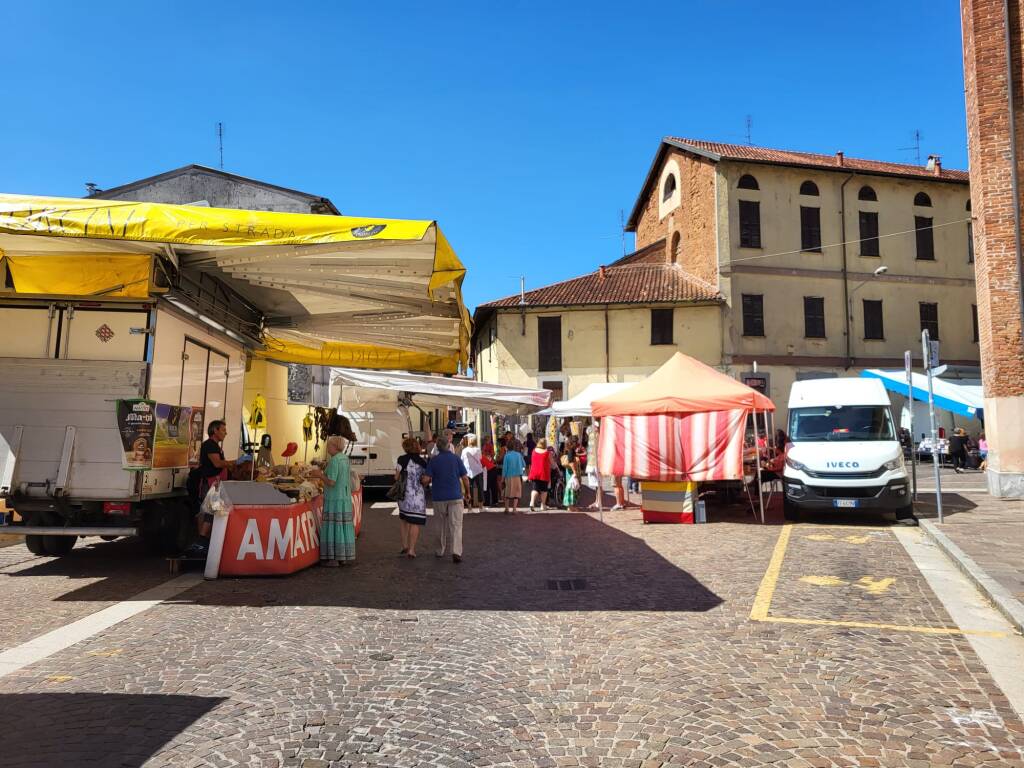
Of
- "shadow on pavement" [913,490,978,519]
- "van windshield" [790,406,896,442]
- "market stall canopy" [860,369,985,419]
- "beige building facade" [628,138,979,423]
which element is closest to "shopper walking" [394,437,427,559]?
"van windshield" [790,406,896,442]

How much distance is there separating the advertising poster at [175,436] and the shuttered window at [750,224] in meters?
26.4

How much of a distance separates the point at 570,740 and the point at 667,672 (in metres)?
1.38

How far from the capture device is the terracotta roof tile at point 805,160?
3175cm

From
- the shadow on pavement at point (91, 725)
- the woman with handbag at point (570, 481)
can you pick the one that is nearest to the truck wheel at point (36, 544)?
the shadow on pavement at point (91, 725)

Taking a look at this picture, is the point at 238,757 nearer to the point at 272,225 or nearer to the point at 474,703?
the point at 474,703

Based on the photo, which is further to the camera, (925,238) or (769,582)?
(925,238)

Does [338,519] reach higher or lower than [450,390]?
lower

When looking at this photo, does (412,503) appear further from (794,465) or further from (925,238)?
(925,238)

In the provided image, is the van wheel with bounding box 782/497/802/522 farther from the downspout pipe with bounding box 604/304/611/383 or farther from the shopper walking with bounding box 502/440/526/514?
the downspout pipe with bounding box 604/304/611/383

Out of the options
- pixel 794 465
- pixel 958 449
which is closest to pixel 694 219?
pixel 958 449

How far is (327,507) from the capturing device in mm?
9430

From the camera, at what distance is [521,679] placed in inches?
199

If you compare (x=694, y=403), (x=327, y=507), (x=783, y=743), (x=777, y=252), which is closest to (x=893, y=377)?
(x=777, y=252)

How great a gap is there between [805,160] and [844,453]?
24075 millimetres
